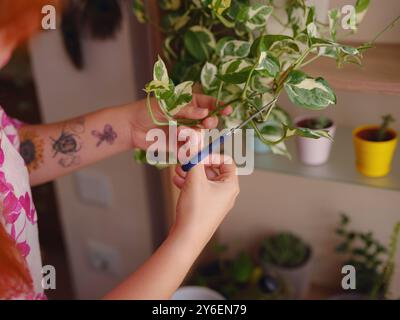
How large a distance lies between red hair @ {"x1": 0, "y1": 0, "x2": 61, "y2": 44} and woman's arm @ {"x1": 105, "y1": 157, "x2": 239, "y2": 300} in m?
0.45

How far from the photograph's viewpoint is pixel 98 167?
1.31 metres

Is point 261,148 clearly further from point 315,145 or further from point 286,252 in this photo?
point 286,252

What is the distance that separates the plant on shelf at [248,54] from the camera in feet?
2.11

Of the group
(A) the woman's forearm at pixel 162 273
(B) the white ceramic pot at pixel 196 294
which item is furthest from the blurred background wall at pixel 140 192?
(A) the woman's forearm at pixel 162 273

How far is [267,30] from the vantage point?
2.60ft

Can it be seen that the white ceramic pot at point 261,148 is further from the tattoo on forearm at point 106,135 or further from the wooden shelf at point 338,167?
the tattoo on forearm at point 106,135

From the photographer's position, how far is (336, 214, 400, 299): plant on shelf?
40.8 inches

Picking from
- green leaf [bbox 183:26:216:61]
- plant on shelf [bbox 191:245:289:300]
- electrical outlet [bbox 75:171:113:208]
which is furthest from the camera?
electrical outlet [bbox 75:171:113:208]

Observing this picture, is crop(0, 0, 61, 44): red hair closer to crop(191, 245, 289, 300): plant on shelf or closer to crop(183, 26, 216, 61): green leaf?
crop(183, 26, 216, 61): green leaf

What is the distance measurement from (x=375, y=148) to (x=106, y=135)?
1.56 feet

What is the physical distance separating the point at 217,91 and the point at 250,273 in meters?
0.53

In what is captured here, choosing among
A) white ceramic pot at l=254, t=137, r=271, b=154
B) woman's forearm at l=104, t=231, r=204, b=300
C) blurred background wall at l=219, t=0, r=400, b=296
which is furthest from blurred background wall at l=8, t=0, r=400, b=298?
woman's forearm at l=104, t=231, r=204, b=300

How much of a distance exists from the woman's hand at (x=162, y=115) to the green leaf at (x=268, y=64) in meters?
0.14
